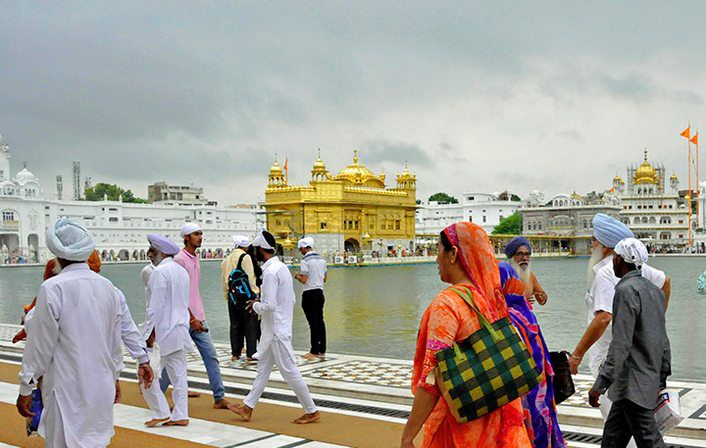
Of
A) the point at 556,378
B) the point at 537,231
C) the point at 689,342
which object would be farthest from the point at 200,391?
the point at 537,231

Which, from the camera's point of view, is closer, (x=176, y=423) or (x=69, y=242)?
(x=69, y=242)

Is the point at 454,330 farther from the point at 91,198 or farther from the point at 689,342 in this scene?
the point at 91,198

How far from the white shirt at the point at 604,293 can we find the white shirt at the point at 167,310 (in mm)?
3203

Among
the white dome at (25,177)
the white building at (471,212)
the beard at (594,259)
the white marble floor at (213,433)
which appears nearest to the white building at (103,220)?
the white dome at (25,177)

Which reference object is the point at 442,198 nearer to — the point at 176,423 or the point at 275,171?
the point at 275,171

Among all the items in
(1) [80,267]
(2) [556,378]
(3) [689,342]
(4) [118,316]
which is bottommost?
(3) [689,342]

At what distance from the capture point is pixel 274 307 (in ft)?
19.5

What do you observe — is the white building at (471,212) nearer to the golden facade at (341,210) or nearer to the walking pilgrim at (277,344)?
the golden facade at (341,210)

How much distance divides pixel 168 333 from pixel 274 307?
2.87 ft

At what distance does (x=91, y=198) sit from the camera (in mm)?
120312

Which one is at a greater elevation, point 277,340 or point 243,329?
point 277,340

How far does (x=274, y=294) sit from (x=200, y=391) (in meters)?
2.07

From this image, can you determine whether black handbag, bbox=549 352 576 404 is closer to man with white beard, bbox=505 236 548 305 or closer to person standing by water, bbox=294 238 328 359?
man with white beard, bbox=505 236 548 305

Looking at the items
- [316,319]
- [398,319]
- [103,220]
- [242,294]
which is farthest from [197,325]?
[103,220]
